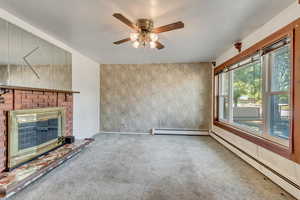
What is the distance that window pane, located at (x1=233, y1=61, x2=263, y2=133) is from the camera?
9.44 ft

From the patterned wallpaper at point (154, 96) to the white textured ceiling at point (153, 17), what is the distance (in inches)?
73.4

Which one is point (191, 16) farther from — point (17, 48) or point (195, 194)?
point (17, 48)

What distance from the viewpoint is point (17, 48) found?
2.37 meters

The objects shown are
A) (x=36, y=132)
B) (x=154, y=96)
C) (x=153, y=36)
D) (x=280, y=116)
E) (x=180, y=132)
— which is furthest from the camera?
(x=154, y=96)

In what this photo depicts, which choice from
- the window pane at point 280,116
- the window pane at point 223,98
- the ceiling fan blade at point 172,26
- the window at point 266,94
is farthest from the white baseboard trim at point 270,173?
the ceiling fan blade at point 172,26

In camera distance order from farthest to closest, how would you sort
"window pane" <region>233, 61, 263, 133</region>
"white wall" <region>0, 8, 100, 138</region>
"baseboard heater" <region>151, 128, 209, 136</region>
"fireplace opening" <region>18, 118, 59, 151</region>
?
"baseboard heater" <region>151, 128, 209, 136</region> → "white wall" <region>0, 8, 100, 138</region> → "window pane" <region>233, 61, 263, 133</region> → "fireplace opening" <region>18, 118, 59, 151</region>

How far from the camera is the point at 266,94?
2615 millimetres

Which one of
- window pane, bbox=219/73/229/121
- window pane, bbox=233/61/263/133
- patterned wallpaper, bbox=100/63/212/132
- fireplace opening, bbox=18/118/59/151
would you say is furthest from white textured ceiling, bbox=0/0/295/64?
patterned wallpaper, bbox=100/63/212/132

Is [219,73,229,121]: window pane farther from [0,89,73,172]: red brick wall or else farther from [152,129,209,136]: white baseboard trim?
[0,89,73,172]: red brick wall

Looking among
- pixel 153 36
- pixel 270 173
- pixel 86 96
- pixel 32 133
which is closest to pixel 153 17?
pixel 153 36

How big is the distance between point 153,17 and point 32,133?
2726 mm

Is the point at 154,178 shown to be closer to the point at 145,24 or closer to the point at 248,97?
the point at 145,24

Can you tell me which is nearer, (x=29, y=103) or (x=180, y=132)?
(x=29, y=103)

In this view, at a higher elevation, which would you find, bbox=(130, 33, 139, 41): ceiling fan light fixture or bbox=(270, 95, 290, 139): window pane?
bbox=(130, 33, 139, 41): ceiling fan light fixture
